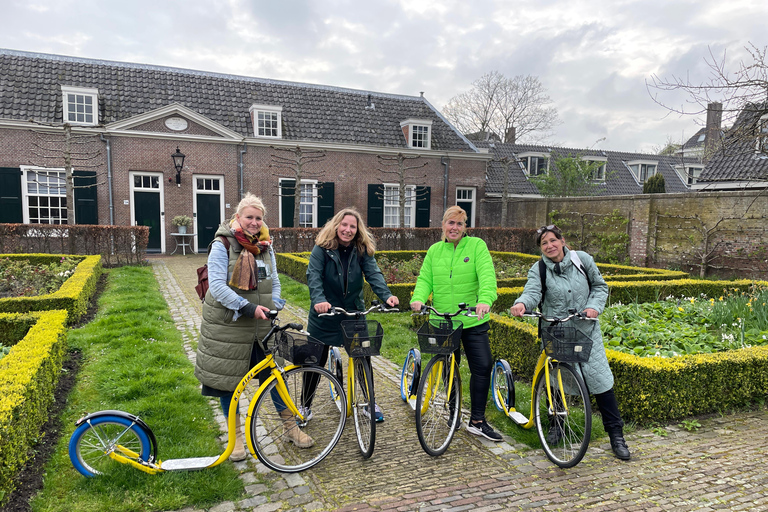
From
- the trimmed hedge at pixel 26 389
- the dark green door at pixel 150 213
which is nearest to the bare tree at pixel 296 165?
the dark green door at pixel 150 213

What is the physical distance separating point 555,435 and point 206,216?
1555 cm

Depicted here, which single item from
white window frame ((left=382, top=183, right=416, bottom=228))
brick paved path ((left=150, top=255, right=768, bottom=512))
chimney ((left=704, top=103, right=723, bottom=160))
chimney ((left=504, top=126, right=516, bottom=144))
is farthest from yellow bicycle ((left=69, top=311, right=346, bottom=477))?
chimney ((left=504, top=126, right=516, bottom=144))

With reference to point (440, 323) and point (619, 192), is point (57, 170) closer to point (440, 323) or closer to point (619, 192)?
point (440, 323)

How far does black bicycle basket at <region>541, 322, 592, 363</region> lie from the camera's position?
125 inches

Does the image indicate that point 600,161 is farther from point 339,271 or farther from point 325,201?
point 339,271

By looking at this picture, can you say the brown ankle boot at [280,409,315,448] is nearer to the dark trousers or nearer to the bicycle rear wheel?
the bicycle rear wheel

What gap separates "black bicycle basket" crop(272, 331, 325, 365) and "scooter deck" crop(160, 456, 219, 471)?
771 mm

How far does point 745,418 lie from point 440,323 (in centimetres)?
291

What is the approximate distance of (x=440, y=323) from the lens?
3.46 metres

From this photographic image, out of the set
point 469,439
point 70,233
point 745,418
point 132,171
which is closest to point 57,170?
point 132,171

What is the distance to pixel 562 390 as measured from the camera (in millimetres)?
3320

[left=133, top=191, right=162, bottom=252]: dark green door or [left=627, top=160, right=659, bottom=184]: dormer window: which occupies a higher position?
[left=627, top=160, right=659, bottom=184]: dormer window

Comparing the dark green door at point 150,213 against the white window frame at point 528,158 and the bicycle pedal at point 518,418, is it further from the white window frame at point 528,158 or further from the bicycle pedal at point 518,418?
the white window frame at point 528,158

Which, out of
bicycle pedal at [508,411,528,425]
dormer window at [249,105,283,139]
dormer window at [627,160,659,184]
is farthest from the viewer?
dormer window at [627,160,659,184]
